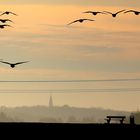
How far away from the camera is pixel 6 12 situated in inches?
3450
